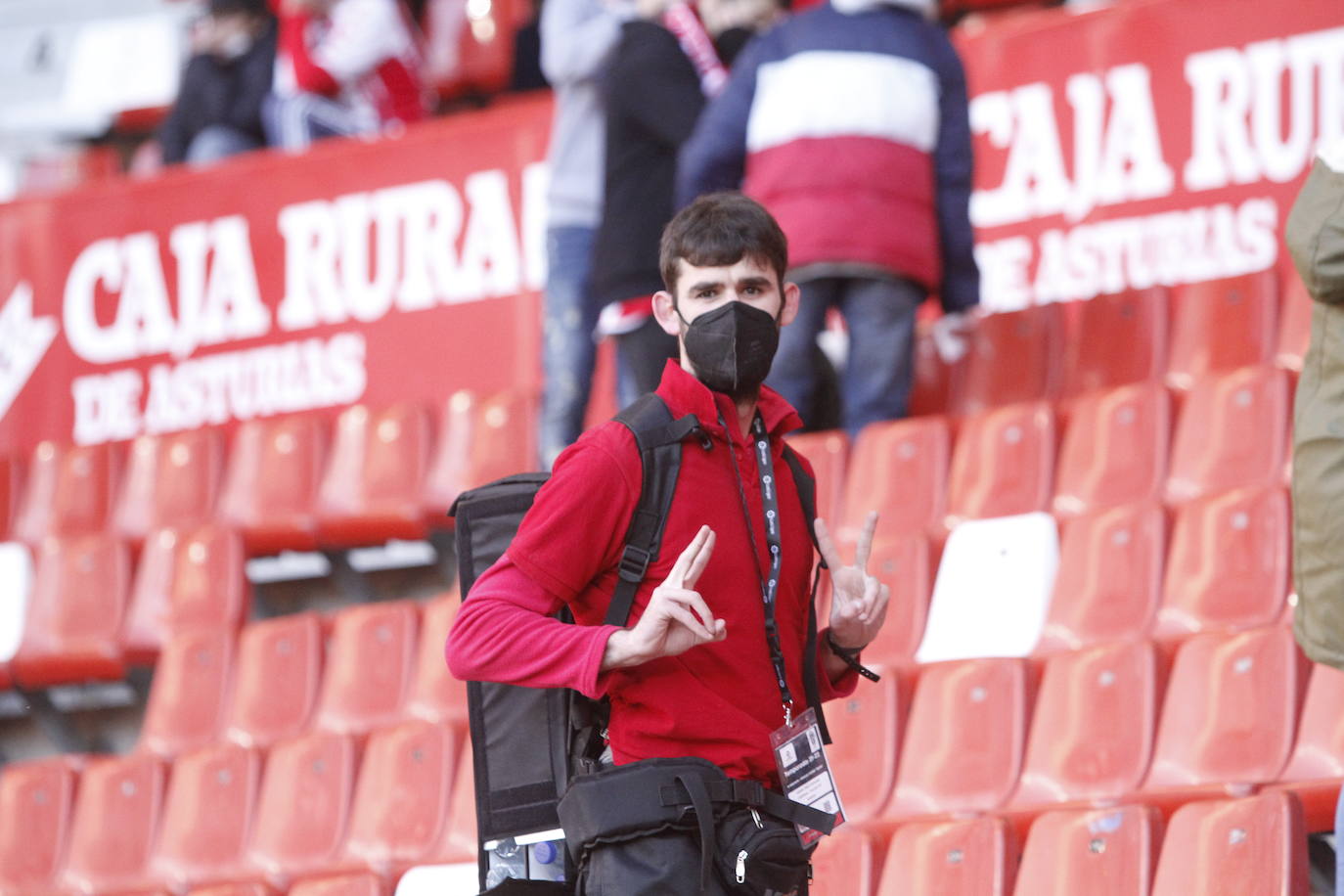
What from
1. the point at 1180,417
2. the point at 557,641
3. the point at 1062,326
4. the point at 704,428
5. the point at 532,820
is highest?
the point at 1062,326

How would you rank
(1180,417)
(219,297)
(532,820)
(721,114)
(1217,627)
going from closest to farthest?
(532,820), (1217,627), (1180,417), (721,114), (219,297)

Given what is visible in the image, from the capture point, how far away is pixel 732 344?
103 inches

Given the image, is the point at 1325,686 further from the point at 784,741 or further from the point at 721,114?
the point at 721,114

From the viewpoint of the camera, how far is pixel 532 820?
9.32ft

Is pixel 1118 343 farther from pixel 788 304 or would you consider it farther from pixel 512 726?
pixel 512 726

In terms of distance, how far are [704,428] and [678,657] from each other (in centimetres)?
29

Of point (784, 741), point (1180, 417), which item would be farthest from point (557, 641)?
point (1180, 417)

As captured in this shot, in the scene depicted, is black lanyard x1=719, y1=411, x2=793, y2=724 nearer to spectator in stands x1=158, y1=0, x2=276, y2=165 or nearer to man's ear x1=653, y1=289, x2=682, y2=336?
man's ear x1=653, y1=289, x2=682, y2=336

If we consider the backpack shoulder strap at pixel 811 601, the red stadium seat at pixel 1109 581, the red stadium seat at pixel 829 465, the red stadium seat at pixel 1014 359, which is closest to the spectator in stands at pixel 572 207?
the red stadium seat at pixel 829 465

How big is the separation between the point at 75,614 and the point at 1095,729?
11.4 feet

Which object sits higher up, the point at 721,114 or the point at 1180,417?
the point at 721,114

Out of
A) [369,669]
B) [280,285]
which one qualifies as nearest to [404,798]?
[369,669]

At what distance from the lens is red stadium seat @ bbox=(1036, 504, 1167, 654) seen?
175 inches

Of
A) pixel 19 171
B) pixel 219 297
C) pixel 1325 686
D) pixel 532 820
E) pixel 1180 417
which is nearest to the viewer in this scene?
pixel 532 820
